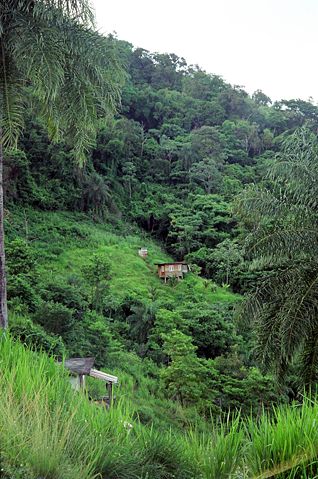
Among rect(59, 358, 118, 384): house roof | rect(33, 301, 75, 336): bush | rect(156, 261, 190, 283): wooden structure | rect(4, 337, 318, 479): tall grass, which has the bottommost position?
rect(156, 261, 190, 283): wooden structure

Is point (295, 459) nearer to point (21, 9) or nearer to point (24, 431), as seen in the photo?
point (24, 431)

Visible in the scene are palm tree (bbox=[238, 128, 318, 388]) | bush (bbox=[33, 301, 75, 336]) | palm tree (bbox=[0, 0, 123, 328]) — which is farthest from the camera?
bush (bbox=[33, 301, 75, 336])

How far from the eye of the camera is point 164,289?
102 feet

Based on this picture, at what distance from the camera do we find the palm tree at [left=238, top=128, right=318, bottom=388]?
8875mm

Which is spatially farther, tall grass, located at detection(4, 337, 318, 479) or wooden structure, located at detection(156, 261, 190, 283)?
wooden structure, located at detection(156, 261, 190, 283)

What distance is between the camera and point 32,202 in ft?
124

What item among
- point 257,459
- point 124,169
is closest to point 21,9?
point 257,459

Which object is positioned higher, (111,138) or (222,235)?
(111,138)

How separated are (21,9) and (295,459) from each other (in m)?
7.55

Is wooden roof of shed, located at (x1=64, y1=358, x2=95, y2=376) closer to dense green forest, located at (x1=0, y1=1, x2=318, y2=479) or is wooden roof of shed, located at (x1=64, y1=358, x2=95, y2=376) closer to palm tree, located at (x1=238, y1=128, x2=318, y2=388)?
dense green forest, located at (x1=0, y1=1, x2=318, y2=479)

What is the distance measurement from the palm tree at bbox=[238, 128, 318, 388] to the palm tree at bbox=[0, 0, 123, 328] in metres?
3.64

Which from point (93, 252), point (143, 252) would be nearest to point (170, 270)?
point (143, 252)

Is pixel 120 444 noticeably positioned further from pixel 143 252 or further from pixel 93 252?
pixel 143 252

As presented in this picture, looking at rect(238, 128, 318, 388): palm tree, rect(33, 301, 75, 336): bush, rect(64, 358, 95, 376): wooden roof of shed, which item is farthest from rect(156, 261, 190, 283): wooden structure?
rect(238, 128, 318, 388): palm tree
